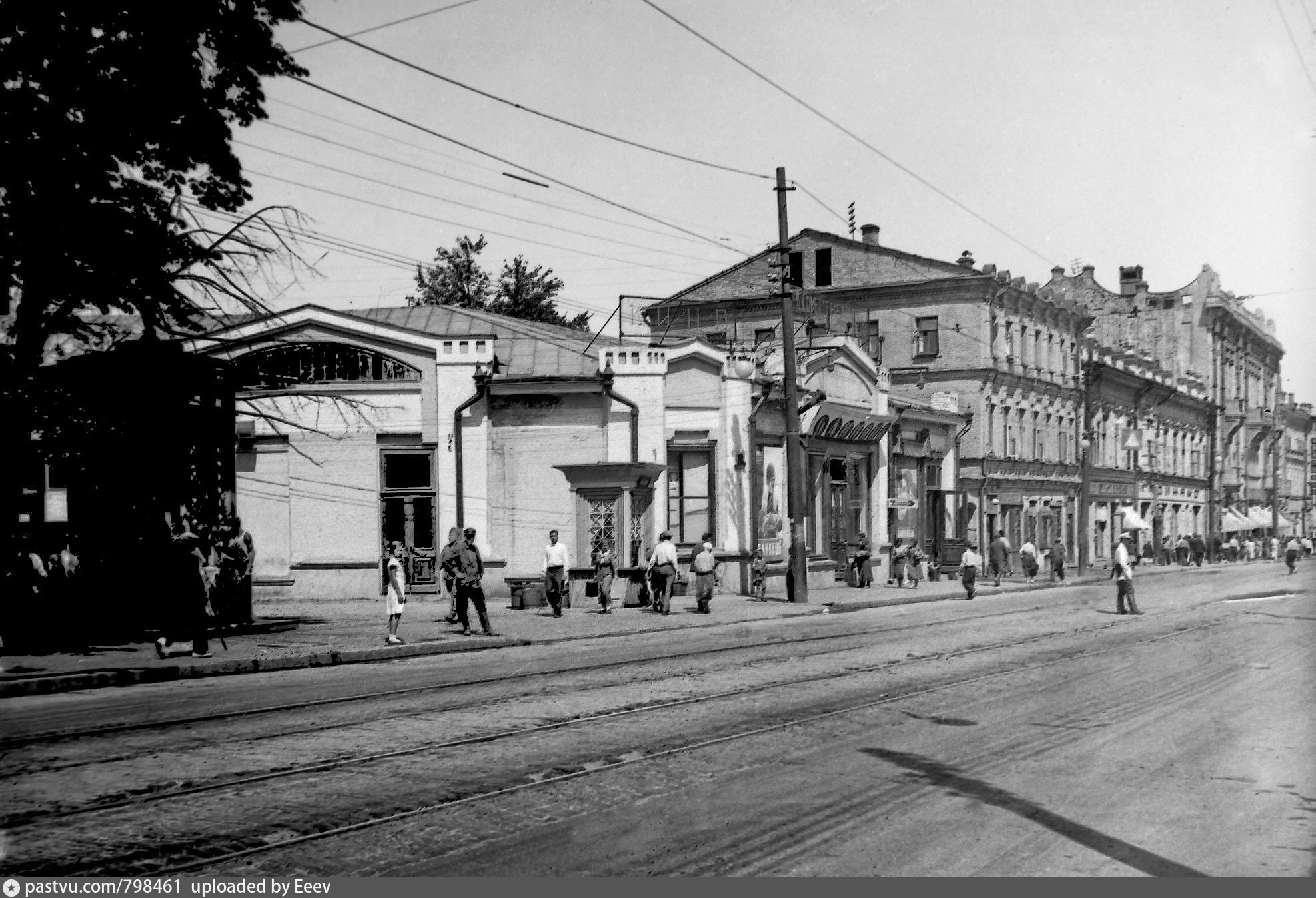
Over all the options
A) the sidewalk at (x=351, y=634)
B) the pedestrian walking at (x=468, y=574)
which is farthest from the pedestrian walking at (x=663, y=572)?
the pedestrian walking at (x=468, y=574)

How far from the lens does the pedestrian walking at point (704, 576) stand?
2619 centimetres

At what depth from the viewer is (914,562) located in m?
40.0

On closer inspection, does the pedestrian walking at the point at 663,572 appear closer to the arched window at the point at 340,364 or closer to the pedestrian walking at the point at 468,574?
the pedestrian walking at the point at 468,574

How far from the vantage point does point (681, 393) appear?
31.4m

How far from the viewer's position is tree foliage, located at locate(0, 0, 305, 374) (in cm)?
1502

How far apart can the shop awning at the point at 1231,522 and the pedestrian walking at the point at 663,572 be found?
62230mm

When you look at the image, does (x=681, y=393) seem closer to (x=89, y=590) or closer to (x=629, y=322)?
(x=629, y=322)

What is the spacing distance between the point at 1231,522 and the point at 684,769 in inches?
3053

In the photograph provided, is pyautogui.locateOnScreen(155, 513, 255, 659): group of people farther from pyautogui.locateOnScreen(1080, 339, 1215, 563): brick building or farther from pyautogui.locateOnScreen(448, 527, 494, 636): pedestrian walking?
pyautogui.locateOnScreen(1080, 339, 1215, 563): brick building

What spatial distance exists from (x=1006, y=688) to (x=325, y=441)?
20761 mm

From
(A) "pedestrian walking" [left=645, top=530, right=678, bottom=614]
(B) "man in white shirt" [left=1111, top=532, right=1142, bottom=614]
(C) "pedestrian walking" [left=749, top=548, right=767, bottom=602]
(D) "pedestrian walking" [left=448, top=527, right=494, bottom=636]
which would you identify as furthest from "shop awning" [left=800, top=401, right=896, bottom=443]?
(D) "pedestrian walking" [left=448, top=527, right=494, bottom=636]

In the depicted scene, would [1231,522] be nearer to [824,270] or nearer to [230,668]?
[824,270]

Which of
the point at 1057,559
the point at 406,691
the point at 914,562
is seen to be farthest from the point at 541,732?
the point at 1057,559

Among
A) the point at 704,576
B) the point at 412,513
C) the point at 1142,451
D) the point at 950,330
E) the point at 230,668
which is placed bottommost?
the point at 230,668
